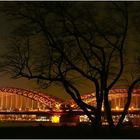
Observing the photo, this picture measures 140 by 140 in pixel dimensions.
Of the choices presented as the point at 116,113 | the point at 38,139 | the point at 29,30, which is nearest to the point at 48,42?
the point at 29,30

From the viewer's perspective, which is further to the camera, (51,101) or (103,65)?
(51,101)

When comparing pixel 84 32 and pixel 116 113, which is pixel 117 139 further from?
pixel 116 113

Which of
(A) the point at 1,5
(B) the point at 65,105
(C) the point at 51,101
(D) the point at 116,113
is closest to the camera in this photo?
(A) the point at 1,5

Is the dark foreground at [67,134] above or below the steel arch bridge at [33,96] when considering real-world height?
below

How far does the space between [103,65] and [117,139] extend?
7.28 feet

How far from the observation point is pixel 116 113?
29781 mm

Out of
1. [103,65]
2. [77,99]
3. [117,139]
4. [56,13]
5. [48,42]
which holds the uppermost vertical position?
[56,13]

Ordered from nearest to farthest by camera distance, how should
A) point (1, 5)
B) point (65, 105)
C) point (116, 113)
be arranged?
point (1, 5), point (116, 113), point (65, 105)

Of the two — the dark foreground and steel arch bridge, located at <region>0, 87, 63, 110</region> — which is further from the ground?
steel arch bridge, located at <region>0, 87, 63, 110</region>

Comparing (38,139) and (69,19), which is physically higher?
(69,19)

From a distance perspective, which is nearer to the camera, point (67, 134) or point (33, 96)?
point (67, 134)

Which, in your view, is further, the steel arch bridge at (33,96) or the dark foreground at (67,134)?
the steel arch bridge at (33,96)

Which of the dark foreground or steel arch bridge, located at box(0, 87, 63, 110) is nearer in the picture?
the dark foreground

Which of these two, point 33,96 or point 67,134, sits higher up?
point 33,96
